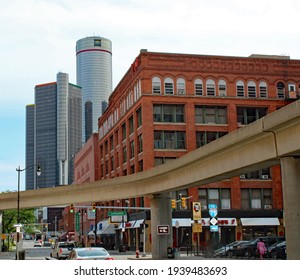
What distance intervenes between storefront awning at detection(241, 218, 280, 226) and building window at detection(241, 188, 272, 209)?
88.1 inches

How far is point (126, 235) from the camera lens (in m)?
83.1

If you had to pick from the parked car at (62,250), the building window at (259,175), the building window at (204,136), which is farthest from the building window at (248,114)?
the parked car at (62,250)

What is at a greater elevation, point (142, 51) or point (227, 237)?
point (142, 51)

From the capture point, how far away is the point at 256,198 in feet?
248

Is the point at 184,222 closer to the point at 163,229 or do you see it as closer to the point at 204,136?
the point at 204,136

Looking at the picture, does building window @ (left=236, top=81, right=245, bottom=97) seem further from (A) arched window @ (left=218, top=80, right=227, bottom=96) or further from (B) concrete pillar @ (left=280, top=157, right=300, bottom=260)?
(B) concrete pillar @ (left=280, top=157, right=300, bottom=260)

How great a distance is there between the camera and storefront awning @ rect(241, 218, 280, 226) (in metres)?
72.4

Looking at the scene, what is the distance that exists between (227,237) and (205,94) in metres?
19.8

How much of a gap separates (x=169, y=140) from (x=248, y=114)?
1255 centimetres

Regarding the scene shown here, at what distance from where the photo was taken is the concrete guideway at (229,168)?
25.6 meters

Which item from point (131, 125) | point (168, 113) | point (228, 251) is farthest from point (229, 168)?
point (131, 125)

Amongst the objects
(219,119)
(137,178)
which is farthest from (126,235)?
(137,178)

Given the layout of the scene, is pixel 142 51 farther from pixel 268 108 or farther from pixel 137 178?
pixel 137 178

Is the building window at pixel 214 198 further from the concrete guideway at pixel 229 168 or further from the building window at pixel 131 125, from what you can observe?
the concrete guideway at pixel 229 168
